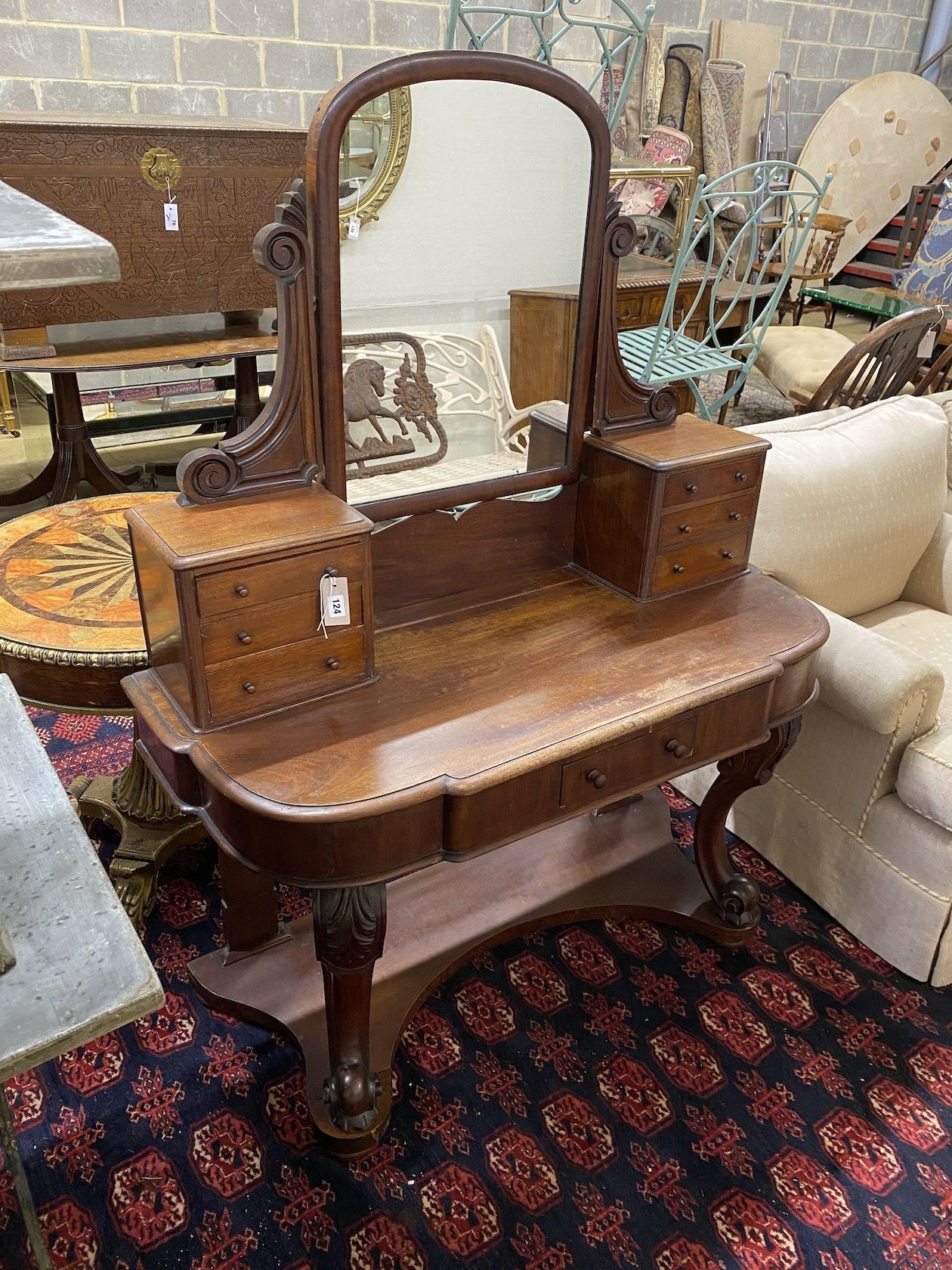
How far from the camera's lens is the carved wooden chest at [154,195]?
311cm

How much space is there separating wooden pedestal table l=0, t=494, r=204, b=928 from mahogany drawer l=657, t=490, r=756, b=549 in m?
0.97

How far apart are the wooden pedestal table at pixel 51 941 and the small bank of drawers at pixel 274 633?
260mm

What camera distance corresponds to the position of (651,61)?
5.70m

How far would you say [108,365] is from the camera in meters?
3.36

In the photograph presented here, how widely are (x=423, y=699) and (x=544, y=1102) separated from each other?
2.84ft

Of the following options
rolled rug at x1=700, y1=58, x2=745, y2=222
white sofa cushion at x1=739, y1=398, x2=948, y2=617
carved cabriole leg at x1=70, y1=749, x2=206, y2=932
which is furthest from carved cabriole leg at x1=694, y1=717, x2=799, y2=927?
rolled rug at x1=700, y1=58, x2=745, y2=222

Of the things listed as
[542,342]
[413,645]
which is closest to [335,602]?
[413,645]

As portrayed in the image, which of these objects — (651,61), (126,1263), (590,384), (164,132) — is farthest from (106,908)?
(651,61)

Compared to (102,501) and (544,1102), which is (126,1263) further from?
(102,501)

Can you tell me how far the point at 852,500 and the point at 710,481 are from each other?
2.66ft

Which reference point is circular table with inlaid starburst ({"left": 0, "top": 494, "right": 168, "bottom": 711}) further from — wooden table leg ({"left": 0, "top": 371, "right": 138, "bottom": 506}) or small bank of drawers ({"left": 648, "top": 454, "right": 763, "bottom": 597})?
wooden table leg ({"left": 0, "top": 371, "right": 138, "bottom": 506})

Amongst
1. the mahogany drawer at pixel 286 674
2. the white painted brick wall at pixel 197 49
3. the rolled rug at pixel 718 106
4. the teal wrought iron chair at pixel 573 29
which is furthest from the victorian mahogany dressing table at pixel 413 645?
the rolled rug at pixel 718 106

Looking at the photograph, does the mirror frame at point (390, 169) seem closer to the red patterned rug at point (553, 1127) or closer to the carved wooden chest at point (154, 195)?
the red patterned rug at point (553, 1127)

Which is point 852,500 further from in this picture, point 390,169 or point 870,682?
point 390,169
